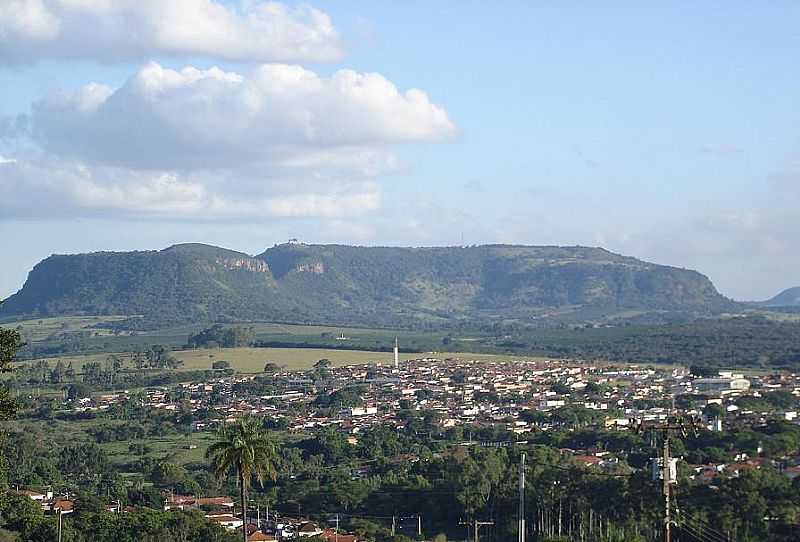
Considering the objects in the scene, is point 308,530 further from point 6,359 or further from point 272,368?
point 272,368

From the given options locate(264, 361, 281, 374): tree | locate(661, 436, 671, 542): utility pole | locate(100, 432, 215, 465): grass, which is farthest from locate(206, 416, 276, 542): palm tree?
locate(264, 361, 281, 374): tree

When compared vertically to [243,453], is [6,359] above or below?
above

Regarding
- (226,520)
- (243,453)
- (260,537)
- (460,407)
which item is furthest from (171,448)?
(243,453)

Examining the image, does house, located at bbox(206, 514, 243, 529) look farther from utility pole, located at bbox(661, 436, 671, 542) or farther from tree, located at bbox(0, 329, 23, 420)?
utility pole, located at bbox(661, 436, 671, 542)

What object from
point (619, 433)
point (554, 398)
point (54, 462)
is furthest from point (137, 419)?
point (619, 433)

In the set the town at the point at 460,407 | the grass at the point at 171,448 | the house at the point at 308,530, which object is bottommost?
the house at the point at 308,530

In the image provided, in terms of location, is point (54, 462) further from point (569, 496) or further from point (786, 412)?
point (786, 412)

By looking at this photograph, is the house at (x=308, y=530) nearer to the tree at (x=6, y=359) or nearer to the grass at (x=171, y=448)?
the tree at (x=6, y=359)

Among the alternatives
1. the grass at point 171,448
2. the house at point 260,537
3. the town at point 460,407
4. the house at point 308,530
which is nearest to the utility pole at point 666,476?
the house at point 260,537

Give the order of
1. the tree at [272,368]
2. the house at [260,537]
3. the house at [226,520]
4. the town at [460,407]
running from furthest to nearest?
the tree at [272,368] < the town at [460,407] < the house at [226,520] < the house at [260,537]

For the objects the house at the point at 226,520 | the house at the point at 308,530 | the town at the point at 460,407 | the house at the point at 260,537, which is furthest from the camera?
the town at the point at 460,407

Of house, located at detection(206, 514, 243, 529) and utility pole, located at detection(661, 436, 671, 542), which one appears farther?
house, located at detection(206, 514, 243, 529)
